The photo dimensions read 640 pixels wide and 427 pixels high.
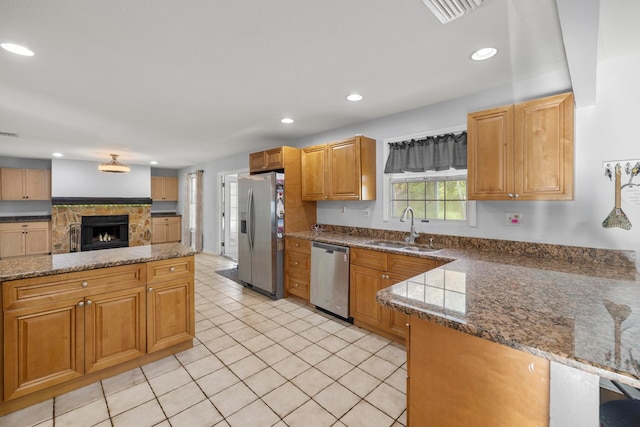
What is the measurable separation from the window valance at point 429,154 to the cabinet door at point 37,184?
25.6ft

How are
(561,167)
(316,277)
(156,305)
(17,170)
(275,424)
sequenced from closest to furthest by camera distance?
1. (275,424)
2. (561,167)
3. (156,305)
4. (316,277)
5. (17,170)

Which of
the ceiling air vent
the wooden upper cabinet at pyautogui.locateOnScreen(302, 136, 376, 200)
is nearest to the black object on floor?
the wooden upper cabinet at pyautogui.locateOnScreen(302, 136, 376, 200)

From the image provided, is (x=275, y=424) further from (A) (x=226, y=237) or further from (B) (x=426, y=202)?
Result: (A) (x=226, y=237)

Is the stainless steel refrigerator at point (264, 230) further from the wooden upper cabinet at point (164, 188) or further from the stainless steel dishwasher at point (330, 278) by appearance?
the wooden upper cabinet at point (164, 188)

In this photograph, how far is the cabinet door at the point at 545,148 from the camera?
2057mm

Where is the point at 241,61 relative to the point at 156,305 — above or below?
above

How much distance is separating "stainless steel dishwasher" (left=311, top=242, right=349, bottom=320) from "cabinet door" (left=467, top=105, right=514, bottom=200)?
4.81 ft

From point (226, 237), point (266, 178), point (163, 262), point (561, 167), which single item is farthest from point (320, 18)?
point (226, 237)

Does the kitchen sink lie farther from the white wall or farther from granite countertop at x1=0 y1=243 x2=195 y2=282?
the white wall

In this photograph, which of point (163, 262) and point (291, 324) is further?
point (291, 324)

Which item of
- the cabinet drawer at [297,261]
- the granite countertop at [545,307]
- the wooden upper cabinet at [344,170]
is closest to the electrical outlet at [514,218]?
the granite countertop at [545,307]

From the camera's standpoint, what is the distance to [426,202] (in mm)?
3230

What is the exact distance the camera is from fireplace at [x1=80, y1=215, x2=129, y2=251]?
267 inches

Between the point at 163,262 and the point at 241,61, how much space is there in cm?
178
